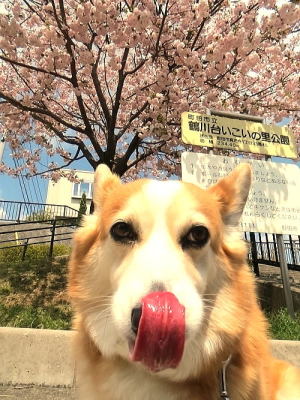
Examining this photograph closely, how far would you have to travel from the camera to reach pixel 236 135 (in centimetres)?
603

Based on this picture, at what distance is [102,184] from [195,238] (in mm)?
808

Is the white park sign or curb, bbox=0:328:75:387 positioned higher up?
the white park sign

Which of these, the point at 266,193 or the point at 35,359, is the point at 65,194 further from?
the point at 35,359

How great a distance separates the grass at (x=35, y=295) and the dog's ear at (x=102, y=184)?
2965mm

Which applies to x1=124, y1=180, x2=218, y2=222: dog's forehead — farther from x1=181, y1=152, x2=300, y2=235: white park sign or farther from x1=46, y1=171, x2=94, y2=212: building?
x1=46, y1=171, x2=94, y2=212: building

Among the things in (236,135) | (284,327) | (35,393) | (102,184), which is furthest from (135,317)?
(236,135)

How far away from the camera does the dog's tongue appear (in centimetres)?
132

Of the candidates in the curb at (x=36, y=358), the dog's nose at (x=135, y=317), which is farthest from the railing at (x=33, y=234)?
the dog's nose at (x=135, y=317)

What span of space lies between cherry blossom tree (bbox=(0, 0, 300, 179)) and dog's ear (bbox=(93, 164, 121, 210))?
542 centimetres


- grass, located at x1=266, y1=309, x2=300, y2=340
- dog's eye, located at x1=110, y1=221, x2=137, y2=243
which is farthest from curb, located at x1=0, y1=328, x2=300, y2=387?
grass, located at x1=266, y1=309, x2=300, y2=340

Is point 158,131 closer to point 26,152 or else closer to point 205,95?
point 205,95

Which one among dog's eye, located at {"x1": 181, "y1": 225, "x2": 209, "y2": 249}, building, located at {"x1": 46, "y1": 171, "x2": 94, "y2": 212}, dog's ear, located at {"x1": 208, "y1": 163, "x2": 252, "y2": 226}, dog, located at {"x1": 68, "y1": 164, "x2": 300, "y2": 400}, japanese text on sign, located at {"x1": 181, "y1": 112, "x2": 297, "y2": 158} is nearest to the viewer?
dog, located at {"x1": 68, "y1": 164, "x2": 300, "y2": 400}

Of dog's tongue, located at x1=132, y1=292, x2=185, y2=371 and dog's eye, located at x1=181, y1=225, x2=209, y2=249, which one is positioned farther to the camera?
dog's eye, located at x1=181, y1=225, x2=209, y2=249

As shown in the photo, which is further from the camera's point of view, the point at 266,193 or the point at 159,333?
the point at 266,193
